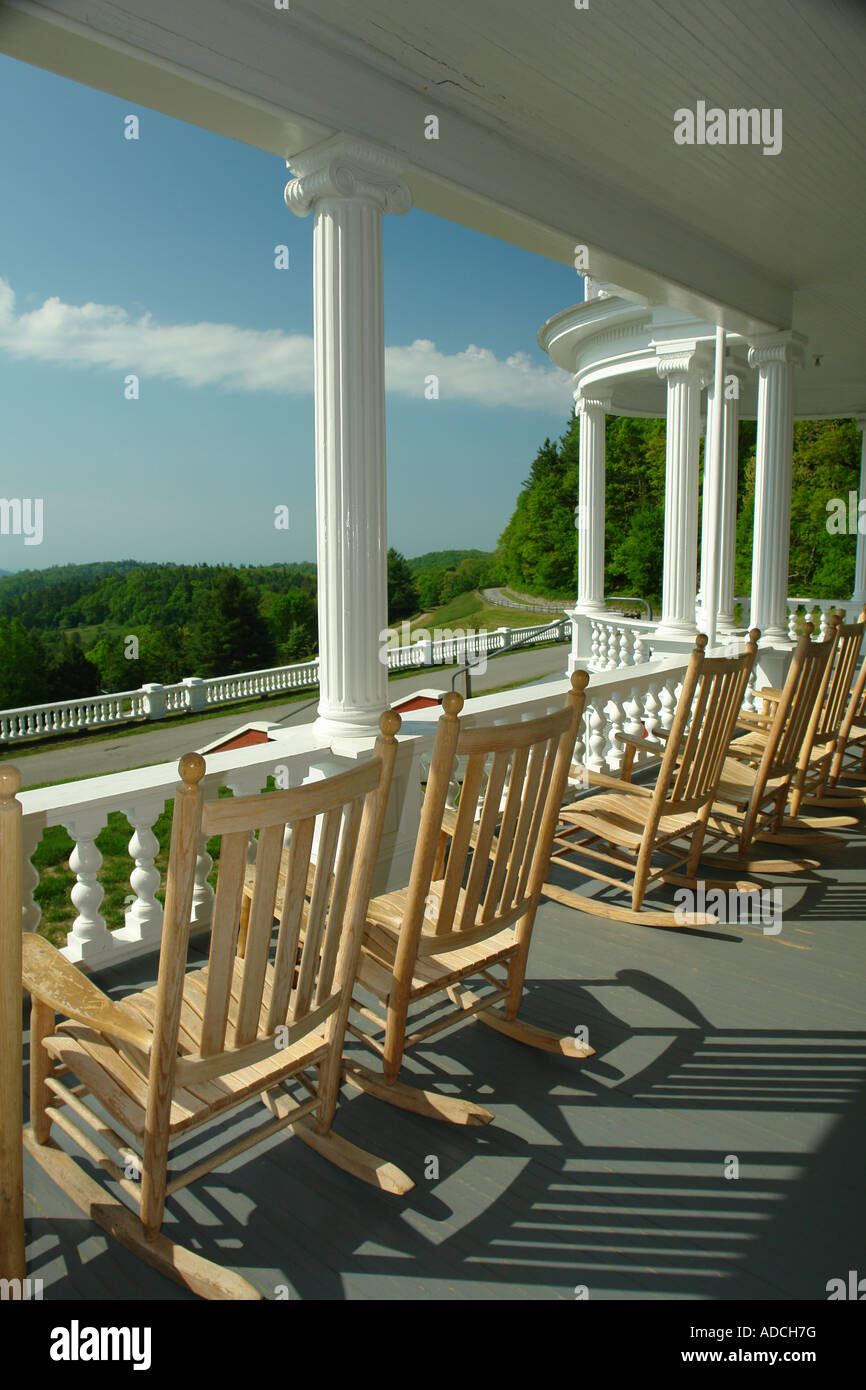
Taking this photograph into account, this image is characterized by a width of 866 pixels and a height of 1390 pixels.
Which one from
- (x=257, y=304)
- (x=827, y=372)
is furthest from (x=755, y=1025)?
(x=257, y=304)

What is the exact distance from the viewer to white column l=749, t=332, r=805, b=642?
22.2 feet

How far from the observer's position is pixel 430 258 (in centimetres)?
4978

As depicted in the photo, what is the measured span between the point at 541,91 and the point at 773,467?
156 inches

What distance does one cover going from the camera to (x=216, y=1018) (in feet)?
5.22

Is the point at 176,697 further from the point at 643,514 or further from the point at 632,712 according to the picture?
the point at 632,712

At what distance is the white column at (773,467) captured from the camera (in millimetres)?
6777

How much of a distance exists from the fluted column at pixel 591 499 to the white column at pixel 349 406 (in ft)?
23.4

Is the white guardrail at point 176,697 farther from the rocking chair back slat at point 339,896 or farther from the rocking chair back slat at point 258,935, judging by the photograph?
the rocking chair back slat at point 258,935

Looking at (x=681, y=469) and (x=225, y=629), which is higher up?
(x=681, y=469)

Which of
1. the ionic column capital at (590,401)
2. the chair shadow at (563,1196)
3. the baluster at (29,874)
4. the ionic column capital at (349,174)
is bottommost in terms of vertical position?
the chair shadow at (563,1196)

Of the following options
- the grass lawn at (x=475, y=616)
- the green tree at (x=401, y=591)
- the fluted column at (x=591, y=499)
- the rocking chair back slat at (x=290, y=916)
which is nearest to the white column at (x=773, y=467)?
the fluted column at (x=591, y=499)

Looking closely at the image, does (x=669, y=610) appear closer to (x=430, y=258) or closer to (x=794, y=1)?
(x=794, y=1)

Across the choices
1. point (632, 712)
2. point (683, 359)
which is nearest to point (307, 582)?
point (683, 359)

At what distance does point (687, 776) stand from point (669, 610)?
4.87 meters
